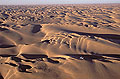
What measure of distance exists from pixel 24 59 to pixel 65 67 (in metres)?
0.94

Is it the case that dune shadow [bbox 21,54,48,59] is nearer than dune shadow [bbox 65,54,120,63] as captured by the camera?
No

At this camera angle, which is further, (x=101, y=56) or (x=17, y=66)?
(x=101, y=56)

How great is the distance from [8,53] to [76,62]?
1.66 m

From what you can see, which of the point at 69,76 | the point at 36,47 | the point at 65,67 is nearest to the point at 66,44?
the point at 36,47

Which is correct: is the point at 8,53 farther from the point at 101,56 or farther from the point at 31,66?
the point at 101,56

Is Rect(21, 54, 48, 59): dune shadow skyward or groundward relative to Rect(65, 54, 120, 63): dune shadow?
skyward

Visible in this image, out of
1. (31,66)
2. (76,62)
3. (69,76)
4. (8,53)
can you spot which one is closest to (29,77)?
(31,66)

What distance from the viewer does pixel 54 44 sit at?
339cm

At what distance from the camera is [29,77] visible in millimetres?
→ 1983

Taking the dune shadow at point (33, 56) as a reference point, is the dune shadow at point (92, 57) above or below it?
below

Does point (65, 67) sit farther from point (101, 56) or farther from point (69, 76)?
point (101, 56)

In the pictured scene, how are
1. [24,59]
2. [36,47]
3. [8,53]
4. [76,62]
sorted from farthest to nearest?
1. [36,47]
2. [8,53]
3. [24,59]
4. [76,62]

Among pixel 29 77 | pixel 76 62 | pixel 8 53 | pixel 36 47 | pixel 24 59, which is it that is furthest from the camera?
pixel 36 47

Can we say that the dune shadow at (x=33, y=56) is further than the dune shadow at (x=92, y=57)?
Yes
